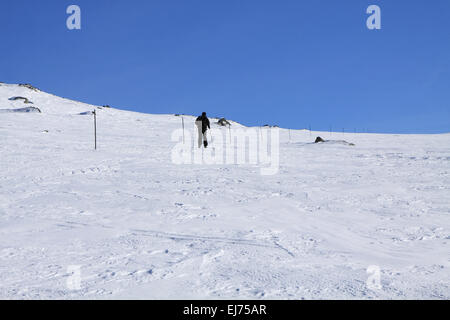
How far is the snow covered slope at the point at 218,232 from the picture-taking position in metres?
3.69

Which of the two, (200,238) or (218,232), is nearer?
(200,238)

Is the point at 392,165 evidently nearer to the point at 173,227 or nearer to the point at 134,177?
the point at 134,177

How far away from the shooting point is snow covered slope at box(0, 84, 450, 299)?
145 inches

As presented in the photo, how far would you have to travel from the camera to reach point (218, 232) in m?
5.42

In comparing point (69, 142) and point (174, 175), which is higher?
point (69, 142)

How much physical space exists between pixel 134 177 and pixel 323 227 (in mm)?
5522

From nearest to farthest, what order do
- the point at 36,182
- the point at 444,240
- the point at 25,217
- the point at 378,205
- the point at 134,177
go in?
the point at 444,240 → the point at 25,217 → the point at 378,205 → the point at 36,182 → the point at 134,177

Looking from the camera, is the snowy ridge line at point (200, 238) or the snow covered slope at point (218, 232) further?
the snowy ridge line at point (200, 238)

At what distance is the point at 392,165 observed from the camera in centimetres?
1283

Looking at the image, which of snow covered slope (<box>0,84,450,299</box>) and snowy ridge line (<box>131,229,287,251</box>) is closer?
snow covered slope (<box>0,84,450,299</box>)

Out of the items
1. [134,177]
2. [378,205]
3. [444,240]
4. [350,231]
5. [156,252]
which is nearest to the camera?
[156,252]
